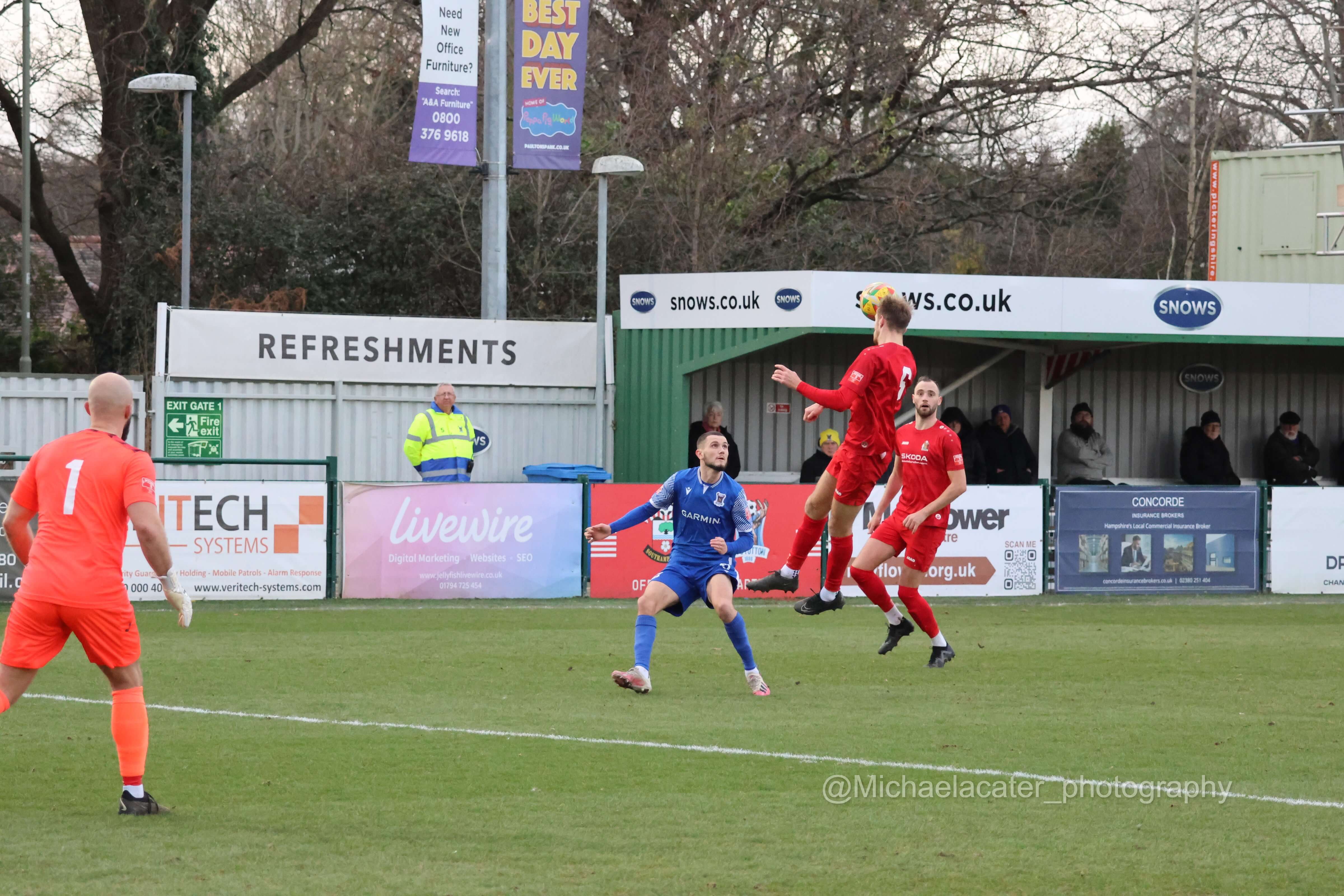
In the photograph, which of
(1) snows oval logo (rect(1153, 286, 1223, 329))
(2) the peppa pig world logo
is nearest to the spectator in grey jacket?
(1) snows oval logo (rect(1153, 286, 1223, 329))

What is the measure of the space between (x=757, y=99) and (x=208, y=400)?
1323cm

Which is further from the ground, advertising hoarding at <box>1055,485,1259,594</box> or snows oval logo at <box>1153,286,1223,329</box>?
snows oval logo at <box>1153,286,1223,329</box>

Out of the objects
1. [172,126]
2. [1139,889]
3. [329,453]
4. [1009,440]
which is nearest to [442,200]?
[172,126]

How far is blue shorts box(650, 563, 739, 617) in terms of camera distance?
34.7 ft

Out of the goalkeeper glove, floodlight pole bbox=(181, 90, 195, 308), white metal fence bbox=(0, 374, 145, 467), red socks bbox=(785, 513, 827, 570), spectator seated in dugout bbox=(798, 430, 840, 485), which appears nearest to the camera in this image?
the goalkeeper glove

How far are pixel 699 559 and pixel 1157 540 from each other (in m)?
9.92

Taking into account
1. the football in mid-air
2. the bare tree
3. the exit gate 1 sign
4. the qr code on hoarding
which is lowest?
the qr code on hoarding

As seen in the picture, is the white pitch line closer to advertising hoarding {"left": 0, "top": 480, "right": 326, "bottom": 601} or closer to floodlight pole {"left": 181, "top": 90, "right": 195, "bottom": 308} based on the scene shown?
advertising hoarding {"left": 0, "top": 480, "right": 326, "bottom": 601}

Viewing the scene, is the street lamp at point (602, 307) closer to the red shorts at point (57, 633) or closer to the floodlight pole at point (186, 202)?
the floodlight pole at point (186, 202)

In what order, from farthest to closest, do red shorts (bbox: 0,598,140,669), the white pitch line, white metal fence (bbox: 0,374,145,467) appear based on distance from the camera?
white metal fence (bbox: 0,374,145,467) < the white pitch line < red shorts (bbox: 0,598,140,669)

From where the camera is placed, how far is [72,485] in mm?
6801

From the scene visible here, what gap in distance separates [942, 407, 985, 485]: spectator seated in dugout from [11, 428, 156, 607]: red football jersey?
1460cm

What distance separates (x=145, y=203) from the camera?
30.8m

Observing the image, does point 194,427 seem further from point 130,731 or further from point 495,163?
point 130,731
